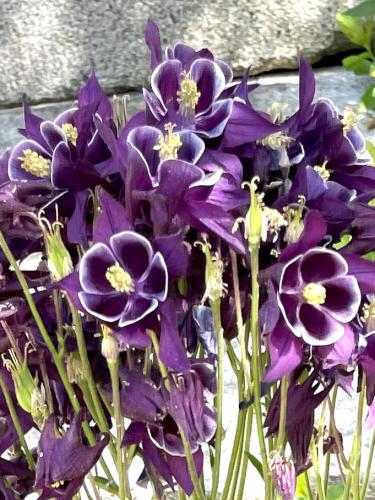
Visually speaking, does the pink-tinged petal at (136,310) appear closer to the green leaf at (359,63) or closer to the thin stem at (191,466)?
the thin stem at (191,466)

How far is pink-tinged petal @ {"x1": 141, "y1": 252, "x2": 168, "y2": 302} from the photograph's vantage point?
0.32 metres

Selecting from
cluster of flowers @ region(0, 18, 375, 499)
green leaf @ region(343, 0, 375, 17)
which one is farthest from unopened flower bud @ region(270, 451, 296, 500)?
green leaf @ region(343, 0, 375, 17)

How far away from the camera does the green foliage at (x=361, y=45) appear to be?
1.42 metres

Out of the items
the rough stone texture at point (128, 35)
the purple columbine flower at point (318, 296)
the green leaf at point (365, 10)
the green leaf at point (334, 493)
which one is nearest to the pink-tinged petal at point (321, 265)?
the purple columbine flower at point (318, 296)

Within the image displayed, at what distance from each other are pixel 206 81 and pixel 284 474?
19cm

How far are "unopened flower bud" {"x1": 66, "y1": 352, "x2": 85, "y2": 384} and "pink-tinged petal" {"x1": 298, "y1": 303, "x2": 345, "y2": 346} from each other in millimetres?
110

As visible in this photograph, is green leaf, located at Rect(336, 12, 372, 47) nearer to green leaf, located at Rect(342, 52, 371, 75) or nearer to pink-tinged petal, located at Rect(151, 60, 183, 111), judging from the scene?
green leaf, located at Rect(342, 52, 371, 75)

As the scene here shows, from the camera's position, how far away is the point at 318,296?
12.7 inches

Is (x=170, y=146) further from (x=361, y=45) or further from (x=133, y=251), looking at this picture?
(x=361, y=45)

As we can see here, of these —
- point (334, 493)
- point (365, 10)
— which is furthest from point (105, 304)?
point (365, 10)

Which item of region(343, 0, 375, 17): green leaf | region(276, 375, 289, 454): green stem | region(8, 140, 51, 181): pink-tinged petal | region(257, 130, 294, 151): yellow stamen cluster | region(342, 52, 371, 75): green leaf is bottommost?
region(342, 52, 371, 75): green leaf

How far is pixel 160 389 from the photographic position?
0.37m

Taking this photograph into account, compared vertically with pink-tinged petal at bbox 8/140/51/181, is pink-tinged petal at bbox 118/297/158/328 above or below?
below

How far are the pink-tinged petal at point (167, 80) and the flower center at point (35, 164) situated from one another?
62 millimetres
